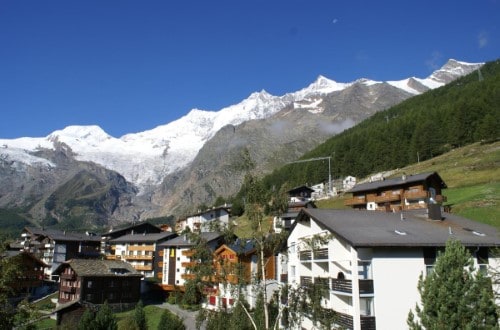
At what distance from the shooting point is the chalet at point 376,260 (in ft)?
99.9

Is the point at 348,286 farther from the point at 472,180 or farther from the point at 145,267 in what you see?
the point at 145,267

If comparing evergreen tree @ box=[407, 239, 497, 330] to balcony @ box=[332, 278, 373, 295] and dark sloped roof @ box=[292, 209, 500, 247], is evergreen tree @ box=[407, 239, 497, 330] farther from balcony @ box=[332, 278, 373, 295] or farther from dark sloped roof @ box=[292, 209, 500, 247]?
dark sloped roof @ box=[292, 209, 500, 247]

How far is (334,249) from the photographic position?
3391 cm

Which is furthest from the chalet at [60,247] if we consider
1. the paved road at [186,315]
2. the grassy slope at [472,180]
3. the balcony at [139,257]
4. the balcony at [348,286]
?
the balcony at [348,286]

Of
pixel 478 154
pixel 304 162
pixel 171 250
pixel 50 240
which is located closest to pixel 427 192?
pixel 478 154

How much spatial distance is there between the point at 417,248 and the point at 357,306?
21.2ft

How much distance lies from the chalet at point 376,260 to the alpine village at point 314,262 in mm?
95

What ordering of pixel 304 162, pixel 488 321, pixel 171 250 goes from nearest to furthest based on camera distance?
pixel 488 321 < pixel 171 250 < pixel 304 162

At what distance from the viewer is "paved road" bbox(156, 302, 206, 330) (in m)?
60.6

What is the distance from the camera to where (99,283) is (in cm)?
8100

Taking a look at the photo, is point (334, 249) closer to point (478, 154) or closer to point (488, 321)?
point (488, 321)

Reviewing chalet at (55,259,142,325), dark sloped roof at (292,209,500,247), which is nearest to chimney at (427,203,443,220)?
dark sloped roof at (292,209,500,247)

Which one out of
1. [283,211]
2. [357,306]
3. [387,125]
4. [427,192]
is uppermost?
[387,125]

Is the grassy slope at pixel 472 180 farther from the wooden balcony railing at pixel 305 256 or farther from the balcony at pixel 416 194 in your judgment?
the wooden balcony railing at pixel 305 256
